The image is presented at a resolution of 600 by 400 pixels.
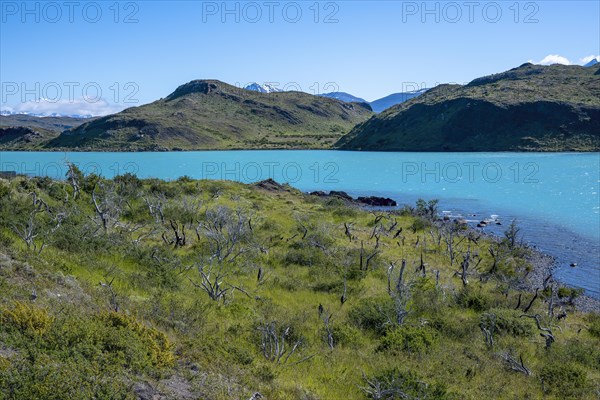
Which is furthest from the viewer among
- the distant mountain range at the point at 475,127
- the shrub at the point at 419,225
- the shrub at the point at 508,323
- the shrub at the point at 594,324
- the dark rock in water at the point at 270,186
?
the distant mountain range at the point at 475,127

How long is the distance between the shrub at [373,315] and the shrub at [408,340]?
86 cm

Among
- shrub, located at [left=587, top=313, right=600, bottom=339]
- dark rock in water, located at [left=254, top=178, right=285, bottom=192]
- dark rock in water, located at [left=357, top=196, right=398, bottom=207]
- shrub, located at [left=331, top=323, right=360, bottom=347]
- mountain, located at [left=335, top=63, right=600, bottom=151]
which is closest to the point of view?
shrub, located at [left=331, top=323, right=360, bottom=347]

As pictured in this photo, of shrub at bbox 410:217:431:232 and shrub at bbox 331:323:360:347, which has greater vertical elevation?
shrub at bbox 410:217:431:232

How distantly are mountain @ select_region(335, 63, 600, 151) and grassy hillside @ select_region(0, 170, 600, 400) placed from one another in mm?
117643

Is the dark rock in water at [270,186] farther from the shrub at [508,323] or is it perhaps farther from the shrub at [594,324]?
the shrub at [508,323]

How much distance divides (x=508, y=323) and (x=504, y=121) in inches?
5528

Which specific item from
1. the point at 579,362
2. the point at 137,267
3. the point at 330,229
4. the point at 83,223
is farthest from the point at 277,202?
the point at 579,362

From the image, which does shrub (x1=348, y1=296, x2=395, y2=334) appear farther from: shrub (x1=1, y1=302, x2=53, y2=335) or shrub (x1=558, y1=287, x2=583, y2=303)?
shrub (x1=558, y1=287, x2=583, y2=303)

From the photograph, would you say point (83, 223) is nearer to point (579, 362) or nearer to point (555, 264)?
point (579, 362)

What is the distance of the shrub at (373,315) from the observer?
1557cm

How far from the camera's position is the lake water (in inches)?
1407

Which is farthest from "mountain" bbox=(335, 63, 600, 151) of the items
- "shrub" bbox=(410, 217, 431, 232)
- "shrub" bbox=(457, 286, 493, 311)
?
"shrub" bbox=(457, 286, 493, 311)

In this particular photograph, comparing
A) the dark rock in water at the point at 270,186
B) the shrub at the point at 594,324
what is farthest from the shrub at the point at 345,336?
the dark rock in water at the point at 270,186

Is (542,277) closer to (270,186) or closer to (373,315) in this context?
(373,315)
